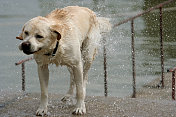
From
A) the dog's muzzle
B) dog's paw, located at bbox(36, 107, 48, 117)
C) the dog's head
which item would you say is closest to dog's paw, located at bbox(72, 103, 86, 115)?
dog's paw, located at bbox(36, 107, 48, 117)

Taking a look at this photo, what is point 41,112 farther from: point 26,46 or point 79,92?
point 26,46

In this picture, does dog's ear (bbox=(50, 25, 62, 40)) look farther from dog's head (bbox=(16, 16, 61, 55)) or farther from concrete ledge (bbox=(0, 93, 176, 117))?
concrete ledge (bbox=(0, 93, 176, 117))

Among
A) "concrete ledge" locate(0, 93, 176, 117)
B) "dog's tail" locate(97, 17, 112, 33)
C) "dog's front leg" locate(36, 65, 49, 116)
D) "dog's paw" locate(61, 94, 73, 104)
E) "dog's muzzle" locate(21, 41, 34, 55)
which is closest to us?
"dog's muzzle" locate(21, 41, 34, 55)

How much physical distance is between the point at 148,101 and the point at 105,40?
5.75 ft

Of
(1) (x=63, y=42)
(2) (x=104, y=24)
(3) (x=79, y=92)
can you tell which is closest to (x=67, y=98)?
(3) (x=79, y=92)

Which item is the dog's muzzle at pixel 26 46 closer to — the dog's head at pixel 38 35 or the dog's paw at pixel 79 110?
the dog's head at pixel 38 35

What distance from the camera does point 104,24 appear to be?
7.12m

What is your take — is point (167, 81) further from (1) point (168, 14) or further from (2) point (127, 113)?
(1) point (168, 14)

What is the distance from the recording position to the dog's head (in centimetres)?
479

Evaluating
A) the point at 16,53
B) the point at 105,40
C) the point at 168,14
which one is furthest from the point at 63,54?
the point at 168,14

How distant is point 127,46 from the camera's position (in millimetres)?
16062

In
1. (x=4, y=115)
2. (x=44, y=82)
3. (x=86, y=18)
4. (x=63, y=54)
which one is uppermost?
(x=86, y=18)

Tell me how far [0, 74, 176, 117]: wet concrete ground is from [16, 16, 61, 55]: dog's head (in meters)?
1.08

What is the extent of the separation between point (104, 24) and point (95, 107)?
163cm
